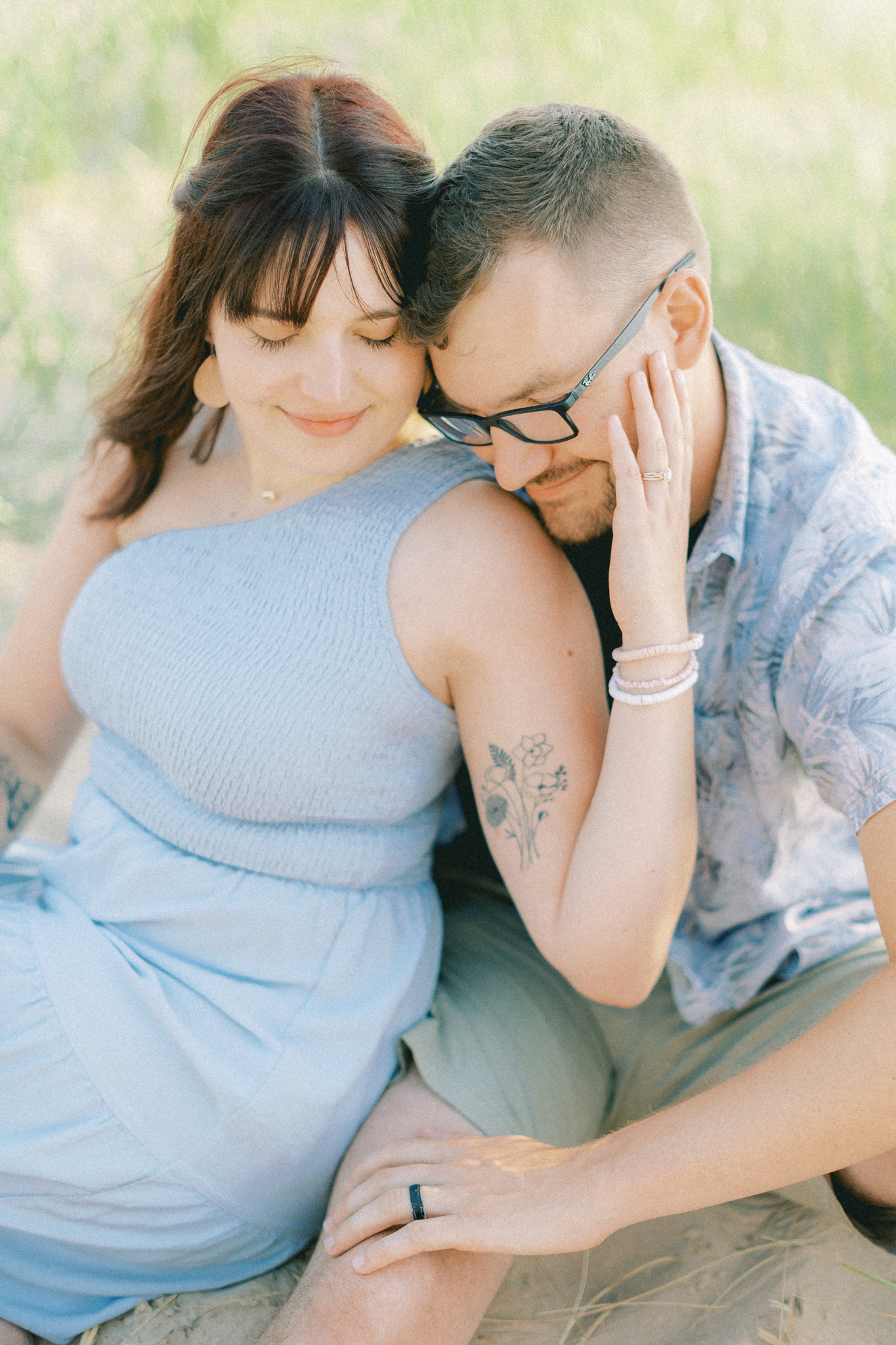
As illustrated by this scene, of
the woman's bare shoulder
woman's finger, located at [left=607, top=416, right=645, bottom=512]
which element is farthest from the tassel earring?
woman's finger, located at [left=607, top=416, right=645, bottom=512]

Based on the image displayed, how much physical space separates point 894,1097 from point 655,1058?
904 mm

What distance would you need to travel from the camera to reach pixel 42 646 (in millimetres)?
2578

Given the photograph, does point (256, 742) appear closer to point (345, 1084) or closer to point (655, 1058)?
point (345, 1084)

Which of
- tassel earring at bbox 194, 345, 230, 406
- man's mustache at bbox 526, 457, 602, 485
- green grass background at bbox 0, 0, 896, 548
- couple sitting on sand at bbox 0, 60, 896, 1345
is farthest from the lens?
green grass background at bbox 0, 0, 896, 548

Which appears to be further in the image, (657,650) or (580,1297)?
(580,1297)

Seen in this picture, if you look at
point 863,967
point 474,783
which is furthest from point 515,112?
point 863,967

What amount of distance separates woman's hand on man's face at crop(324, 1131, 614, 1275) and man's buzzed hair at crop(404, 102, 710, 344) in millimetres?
1477

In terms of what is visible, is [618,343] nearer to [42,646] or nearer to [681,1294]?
[42,646]

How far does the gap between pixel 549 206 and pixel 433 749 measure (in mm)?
1038

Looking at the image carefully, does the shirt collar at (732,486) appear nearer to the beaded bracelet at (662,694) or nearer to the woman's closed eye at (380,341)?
the beaded bracelet at (662,694)

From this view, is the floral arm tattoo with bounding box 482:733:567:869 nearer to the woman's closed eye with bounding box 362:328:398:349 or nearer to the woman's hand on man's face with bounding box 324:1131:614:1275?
the woman's hand on man's face with bounding box 324:1131:614:1275

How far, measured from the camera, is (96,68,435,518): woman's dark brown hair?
1873 millimetres

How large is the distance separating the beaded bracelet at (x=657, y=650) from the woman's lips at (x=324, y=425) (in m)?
0.69

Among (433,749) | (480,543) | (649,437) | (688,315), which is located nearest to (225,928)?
(433,749)
